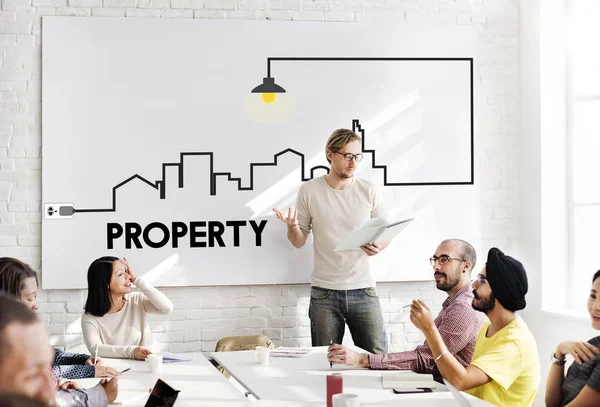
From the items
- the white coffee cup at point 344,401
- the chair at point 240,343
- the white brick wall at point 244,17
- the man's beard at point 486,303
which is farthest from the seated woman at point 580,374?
the white brick wall at point 244,17

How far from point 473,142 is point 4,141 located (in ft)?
10.7

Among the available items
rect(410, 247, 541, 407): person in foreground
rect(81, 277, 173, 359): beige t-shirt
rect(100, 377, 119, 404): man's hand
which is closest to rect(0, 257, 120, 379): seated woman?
rect(100, 377, 119, 404): man's hand

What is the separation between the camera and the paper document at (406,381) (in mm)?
3168

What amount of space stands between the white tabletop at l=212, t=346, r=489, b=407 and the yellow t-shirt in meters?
0.20

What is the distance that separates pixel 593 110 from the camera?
211 inches

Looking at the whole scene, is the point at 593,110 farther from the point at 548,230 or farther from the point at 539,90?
the point at 548,230

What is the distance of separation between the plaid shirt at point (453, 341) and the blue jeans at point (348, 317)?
145cm

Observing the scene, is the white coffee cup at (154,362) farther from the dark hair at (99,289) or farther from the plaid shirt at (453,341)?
the plaid shirt at (453,341)

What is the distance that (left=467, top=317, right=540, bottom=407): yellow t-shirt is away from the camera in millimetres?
3137

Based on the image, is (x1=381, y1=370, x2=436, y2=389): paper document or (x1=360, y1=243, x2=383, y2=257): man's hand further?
(x1=360, y1=243, x2=383, y2=257): man's hand

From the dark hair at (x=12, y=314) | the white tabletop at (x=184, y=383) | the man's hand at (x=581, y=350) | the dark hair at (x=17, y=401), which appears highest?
the dark hair at (x=12, y=314)

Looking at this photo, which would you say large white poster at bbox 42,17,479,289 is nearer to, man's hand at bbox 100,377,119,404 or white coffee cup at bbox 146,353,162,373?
white coffee cup at bbox 146,353,162,373

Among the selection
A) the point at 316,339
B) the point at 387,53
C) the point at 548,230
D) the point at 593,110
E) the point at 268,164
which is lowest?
the point at 316,339

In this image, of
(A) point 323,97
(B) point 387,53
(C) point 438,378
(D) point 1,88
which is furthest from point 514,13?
(D) point 1,88
